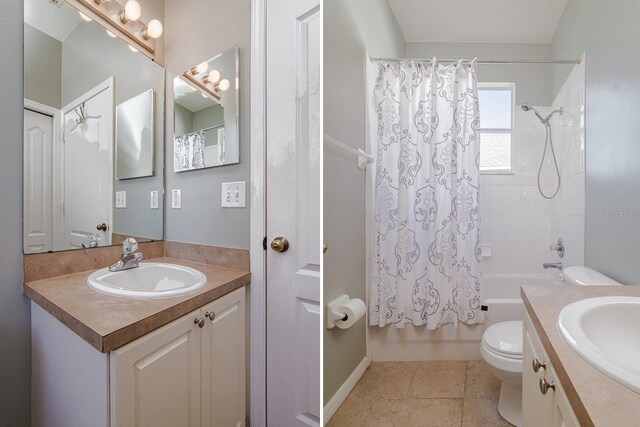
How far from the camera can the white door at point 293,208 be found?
1.01 m

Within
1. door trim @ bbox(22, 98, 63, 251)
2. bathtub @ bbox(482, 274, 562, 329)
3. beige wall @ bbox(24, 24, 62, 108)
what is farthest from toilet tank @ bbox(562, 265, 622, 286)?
beige wall @ bbox(24, 24, 62, 108)

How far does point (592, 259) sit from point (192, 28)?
195cm

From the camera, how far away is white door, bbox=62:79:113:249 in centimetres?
110

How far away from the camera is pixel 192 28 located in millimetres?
1395

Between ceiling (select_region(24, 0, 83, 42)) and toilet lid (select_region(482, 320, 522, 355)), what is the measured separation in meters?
2.05

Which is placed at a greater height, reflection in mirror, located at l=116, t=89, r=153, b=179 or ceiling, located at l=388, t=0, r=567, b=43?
ceiling, located at l=388, t=0, r=567, b=43

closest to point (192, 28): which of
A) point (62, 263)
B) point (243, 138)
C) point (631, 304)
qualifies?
point (243, 138)

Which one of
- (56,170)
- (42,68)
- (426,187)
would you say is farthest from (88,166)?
(426,187)

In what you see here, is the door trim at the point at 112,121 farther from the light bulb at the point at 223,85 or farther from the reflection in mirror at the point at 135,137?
the light bulb at the point at 223,85

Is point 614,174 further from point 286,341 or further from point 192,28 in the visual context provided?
point 192,28

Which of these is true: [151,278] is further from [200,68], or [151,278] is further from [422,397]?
[422,397]

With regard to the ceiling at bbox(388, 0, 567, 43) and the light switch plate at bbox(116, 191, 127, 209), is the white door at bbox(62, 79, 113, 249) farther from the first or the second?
the ceiling at bbox(388, 0, 567, 43)

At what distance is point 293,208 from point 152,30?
3.66 feet

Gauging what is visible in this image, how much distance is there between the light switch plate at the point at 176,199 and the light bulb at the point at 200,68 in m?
0.53
